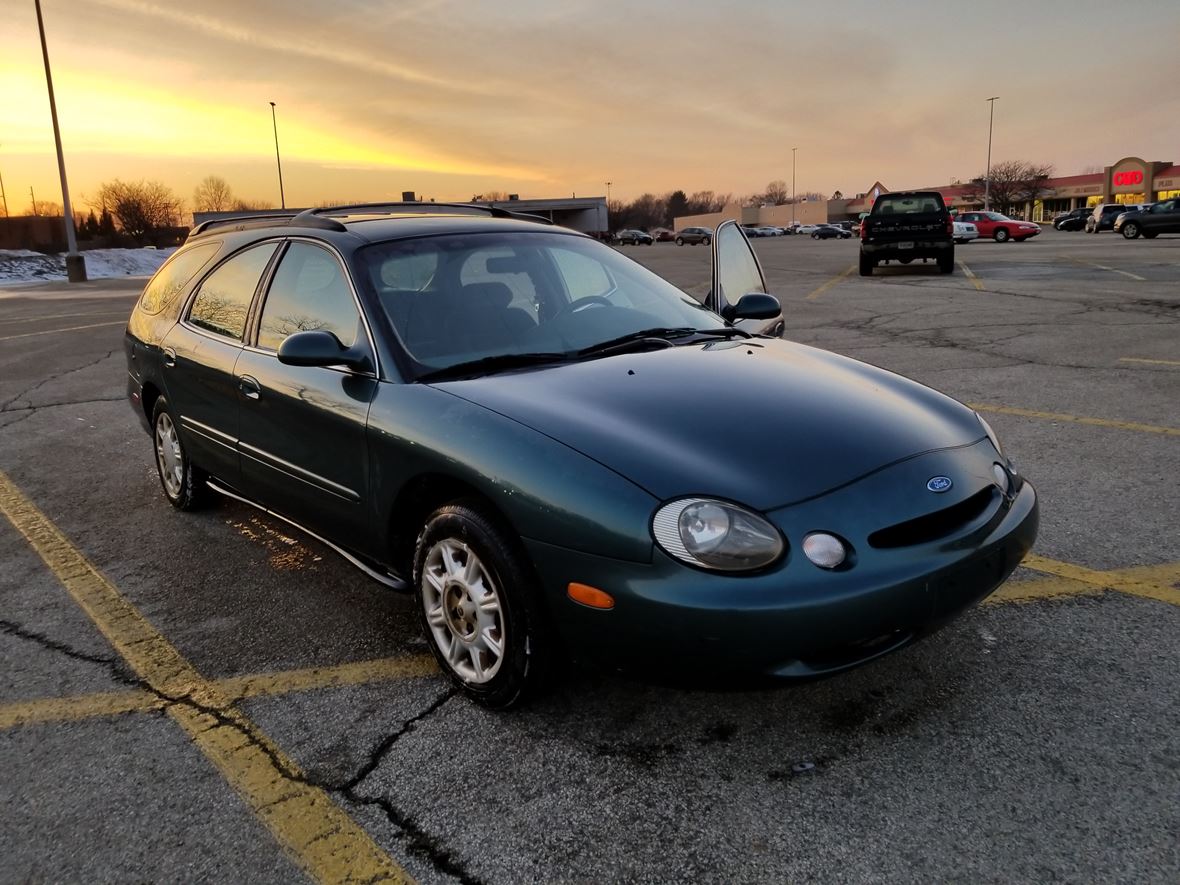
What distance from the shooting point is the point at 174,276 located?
4.95m

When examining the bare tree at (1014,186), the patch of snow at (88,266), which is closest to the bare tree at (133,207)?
the patch of snow at (88,266)

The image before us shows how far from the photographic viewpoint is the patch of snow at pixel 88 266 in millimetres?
38219

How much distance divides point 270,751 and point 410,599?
109 centimetres

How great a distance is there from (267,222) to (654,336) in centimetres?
208

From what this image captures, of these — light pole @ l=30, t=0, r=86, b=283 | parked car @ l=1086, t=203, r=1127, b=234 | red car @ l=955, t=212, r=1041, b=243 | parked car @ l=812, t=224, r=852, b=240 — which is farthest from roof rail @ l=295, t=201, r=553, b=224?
parked car @ l=812, t=224, r=852, b=240

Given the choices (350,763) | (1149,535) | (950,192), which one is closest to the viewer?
(350,763)

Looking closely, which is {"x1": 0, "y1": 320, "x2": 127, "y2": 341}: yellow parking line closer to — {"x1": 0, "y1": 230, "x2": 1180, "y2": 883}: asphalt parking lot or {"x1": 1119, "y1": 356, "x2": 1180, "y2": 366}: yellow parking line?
{"x1": 0, "y1": 230, "x2": 1180, "y2": 883}: asphalt parking lot

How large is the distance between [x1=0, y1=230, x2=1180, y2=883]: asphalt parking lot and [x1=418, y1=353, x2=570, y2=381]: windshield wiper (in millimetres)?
1035

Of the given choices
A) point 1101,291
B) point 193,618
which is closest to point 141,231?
point 1101,291

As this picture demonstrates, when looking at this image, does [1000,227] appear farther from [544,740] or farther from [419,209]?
[544,740]

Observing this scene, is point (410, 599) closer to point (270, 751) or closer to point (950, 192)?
point (270, 751)

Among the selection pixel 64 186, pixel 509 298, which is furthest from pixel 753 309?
pixel 64 186

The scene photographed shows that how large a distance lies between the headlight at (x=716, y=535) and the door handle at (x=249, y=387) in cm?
214

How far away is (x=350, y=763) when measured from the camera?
8.53ft
